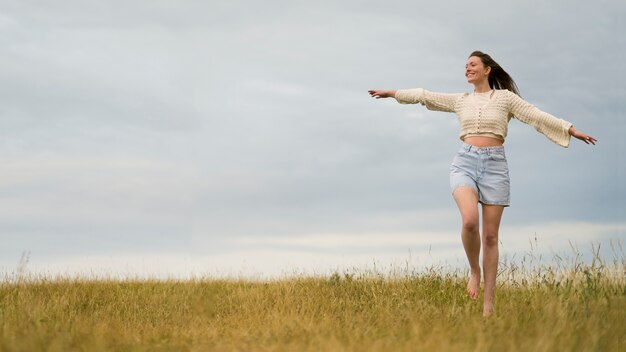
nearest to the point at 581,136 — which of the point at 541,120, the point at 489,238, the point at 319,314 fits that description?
the point at 541,120

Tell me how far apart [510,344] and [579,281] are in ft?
11.1

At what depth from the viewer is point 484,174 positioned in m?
7.54

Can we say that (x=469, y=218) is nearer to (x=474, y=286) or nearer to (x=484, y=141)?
(x=484, y=141)

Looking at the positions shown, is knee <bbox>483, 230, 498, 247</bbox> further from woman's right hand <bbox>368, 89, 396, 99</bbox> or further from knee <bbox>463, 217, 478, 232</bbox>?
woman's right hand <bbox>368, 89, 396, 99</bbox>

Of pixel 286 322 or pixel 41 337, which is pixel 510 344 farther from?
pixel 41 337

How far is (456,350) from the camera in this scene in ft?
16.4

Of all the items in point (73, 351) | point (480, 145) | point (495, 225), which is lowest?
point (73, 351)

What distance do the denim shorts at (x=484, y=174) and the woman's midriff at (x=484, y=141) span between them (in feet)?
0.27

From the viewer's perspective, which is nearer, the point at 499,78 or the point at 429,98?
the point at 499,78

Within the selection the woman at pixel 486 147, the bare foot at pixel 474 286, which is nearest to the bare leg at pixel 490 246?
the woman at pixel 486 147

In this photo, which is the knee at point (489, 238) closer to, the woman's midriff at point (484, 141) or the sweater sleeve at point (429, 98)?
the woman's midriff at point (484, 141)

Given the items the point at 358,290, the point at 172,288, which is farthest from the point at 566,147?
the point at 172,288

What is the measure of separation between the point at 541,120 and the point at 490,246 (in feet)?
5.24

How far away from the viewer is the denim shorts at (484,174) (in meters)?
7.53
